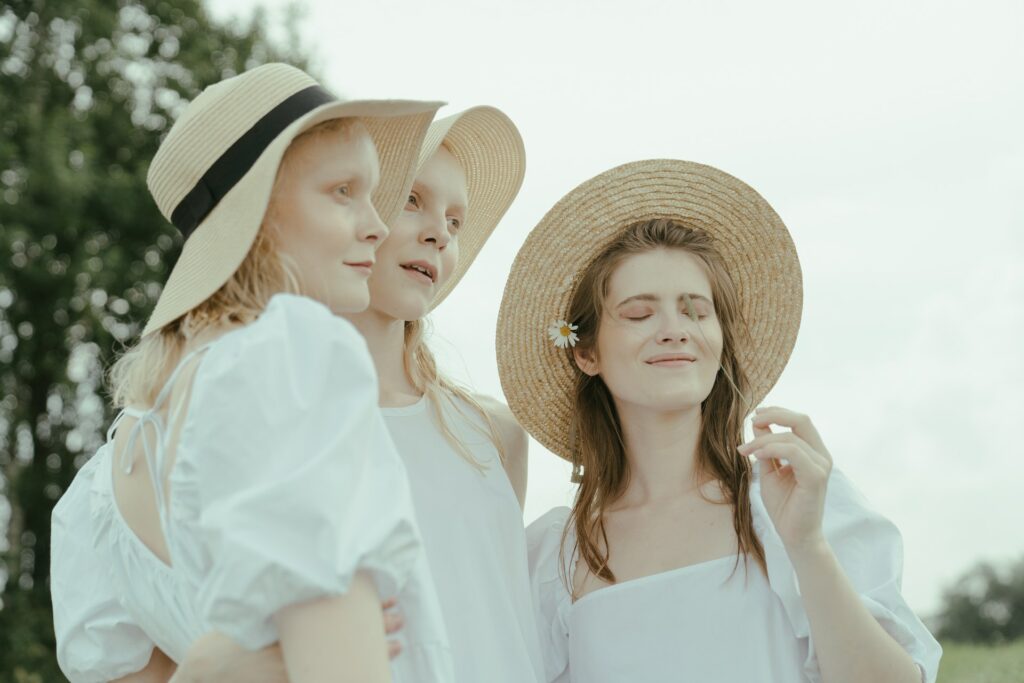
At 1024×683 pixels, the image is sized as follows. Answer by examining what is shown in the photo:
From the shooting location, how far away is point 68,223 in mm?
13117

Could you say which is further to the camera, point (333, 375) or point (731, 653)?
point (731, 653)

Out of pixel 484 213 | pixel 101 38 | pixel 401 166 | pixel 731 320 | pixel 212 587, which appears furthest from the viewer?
pixel 101 38

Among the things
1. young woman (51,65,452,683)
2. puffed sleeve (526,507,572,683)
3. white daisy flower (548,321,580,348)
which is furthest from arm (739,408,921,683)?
young woman (51,65,452,683)

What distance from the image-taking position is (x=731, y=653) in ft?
9.52

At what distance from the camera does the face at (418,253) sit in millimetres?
2854

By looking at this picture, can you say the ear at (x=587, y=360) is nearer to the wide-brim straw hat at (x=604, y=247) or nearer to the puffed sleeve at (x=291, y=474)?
the wide-brim straw hat at (x=604, y=247)

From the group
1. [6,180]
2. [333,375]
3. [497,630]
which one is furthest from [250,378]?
[6,180]

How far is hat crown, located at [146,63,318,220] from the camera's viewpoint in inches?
78.7

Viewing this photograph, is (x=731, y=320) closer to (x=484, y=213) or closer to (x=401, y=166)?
(x=484, y=213)

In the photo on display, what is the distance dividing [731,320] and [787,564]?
756mm

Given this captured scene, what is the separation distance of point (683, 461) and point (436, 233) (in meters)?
0.95

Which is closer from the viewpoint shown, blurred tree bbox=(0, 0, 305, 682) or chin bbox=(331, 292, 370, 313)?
chin bbox=(331, 292, 370, 313)

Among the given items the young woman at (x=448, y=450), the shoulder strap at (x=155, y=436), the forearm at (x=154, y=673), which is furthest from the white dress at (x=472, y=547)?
the shoulder strap at (x=155, y=436)

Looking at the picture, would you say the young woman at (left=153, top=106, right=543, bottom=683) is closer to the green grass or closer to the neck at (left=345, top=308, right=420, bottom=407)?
the neck at (left=345, top=308, right=420, bottom=407)
